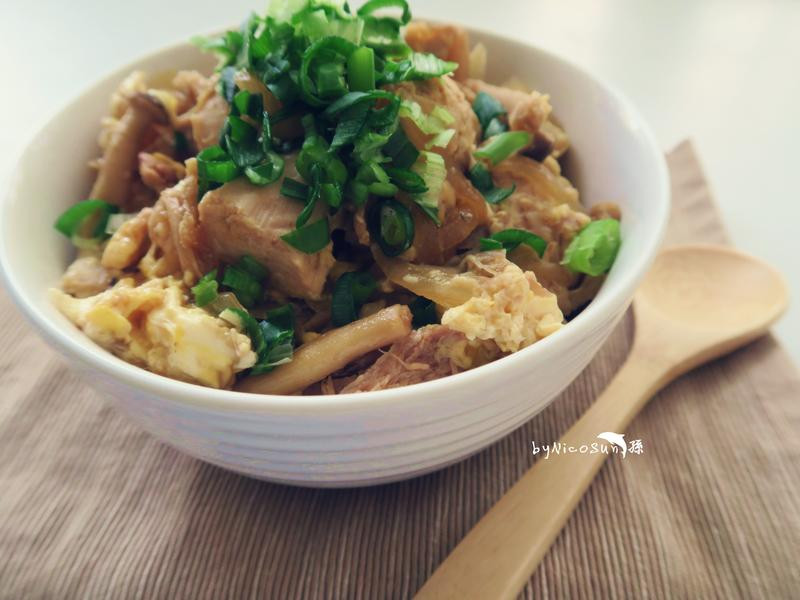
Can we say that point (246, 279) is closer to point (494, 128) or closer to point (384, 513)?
point (384, 513)

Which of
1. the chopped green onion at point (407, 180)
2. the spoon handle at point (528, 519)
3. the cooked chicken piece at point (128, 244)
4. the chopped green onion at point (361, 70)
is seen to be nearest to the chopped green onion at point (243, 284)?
the cooked chicken piece at point (128, 244)

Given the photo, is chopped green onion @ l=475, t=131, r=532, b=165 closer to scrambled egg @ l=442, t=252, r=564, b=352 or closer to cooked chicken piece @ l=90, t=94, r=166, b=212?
scrambled egg @ l=442, t=252, r=564, b=352

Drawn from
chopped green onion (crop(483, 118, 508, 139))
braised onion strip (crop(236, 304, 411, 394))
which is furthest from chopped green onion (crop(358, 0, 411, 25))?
braised onion strip (crop(236, 304, 411, 394))

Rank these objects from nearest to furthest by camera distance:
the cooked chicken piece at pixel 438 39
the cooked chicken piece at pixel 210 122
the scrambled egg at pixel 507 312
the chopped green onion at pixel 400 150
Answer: the scrambled egg at pixel 507 312 → the chopped green onion at pixel 400 150 → the cooked chicken piece at pixel 210 122 → the cooked chicken piece at pixel 438 39

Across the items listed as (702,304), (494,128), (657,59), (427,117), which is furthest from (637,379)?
A: (657,59)

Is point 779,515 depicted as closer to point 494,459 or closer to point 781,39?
point 494,459

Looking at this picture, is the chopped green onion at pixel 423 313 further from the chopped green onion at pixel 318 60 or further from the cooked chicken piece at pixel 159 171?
the cooked chicken piece at pixel 159 171
